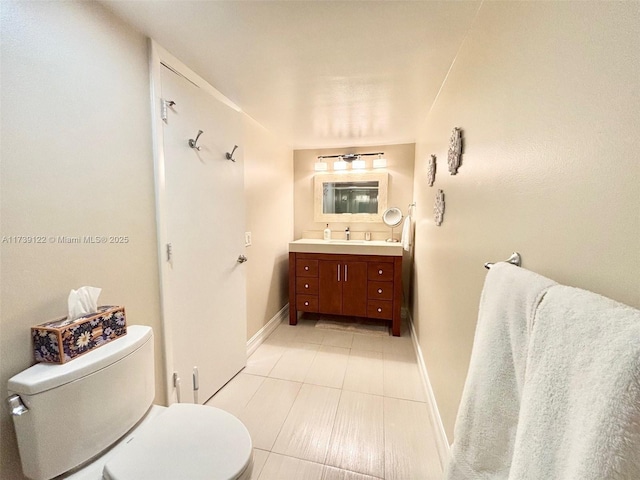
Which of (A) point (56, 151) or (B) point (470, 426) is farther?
(A) point (56, 151)

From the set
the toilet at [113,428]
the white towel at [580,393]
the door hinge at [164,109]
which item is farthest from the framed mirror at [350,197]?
the white towel at [580,393]

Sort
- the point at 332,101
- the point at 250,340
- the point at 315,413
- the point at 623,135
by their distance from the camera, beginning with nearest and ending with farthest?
the point at 623,135 < the point at 315,413 < the point at 332,101 < the point at 250,340

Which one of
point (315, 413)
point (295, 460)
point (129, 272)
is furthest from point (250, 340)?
point (129, 272)

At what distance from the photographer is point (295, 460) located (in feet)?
4.25

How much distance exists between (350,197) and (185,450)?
275 cm

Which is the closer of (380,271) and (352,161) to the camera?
(380,271)

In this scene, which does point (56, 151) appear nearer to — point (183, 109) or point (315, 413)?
point (183, 109)

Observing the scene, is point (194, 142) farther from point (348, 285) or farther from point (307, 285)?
point (348, 285)

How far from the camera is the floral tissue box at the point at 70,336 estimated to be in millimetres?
815

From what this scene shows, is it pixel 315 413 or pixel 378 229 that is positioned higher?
pixel 378 229

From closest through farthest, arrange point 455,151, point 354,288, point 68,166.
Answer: point 68,166 < point 455,151 < point 354,288

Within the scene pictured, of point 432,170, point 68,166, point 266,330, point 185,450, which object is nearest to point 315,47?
point 432,170

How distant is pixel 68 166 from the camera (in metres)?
0.92

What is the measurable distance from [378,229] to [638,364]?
9.46 feet
